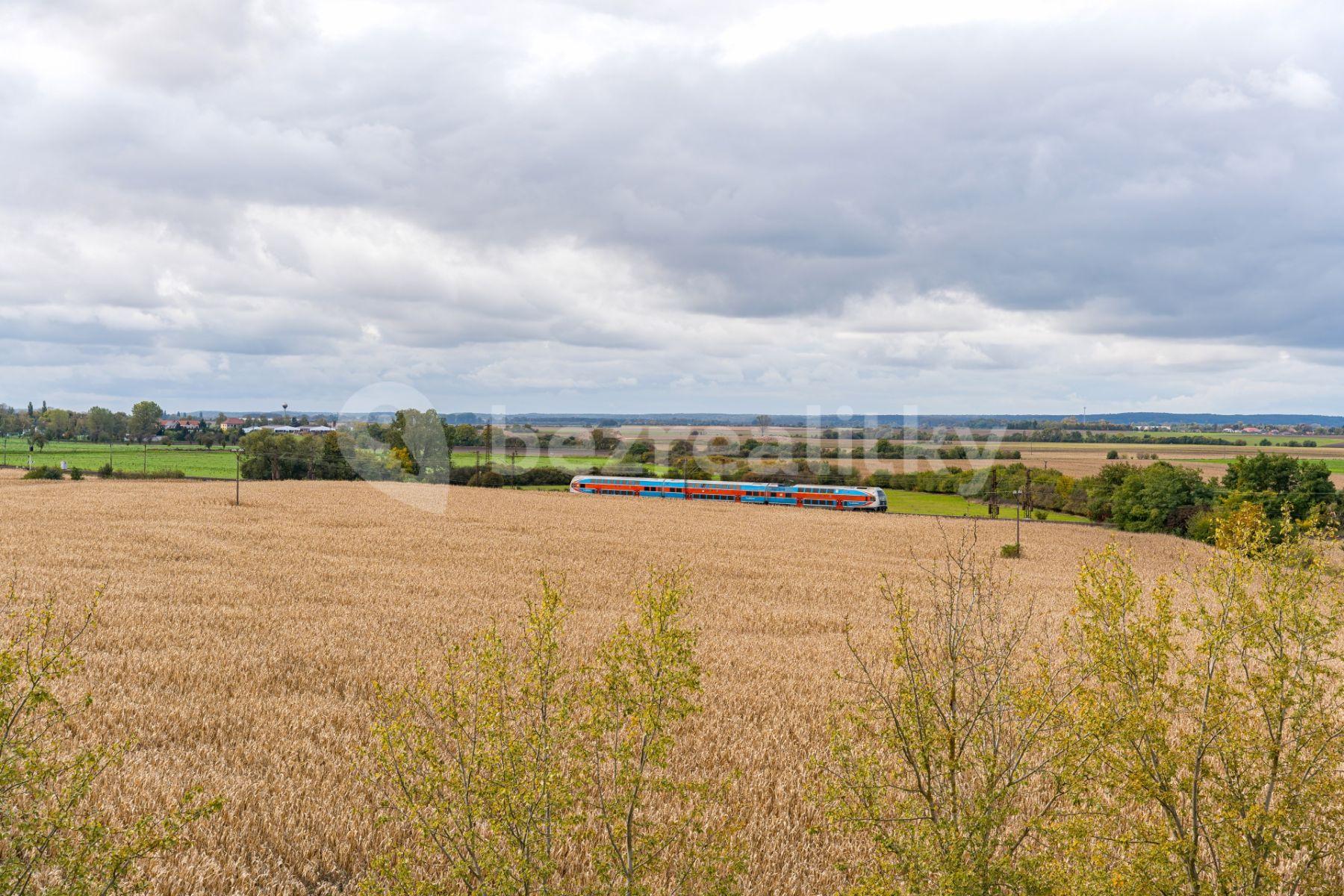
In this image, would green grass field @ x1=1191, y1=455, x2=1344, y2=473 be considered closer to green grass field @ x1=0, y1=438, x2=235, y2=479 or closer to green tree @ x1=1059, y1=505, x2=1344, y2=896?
green tree @ x1=1059, y1=505, x2=1344, y2=896

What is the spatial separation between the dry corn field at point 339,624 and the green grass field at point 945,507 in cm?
2067

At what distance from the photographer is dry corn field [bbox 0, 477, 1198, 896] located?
27.2ft

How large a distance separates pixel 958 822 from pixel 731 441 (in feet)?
409

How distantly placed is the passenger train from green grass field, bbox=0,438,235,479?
3565 cm

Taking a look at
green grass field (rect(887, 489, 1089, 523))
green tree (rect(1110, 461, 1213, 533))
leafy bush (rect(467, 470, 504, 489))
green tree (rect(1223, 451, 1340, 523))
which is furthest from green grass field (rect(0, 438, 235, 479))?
green tree (rect(1223, 451, 1340, 523))

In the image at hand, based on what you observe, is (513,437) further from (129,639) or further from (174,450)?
(129,639)

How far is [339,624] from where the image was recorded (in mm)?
18672

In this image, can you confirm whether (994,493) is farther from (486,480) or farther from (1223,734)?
(1223,734)

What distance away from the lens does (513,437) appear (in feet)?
348

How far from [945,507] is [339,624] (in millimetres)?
68797

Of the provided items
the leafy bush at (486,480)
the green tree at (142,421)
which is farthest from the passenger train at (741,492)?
the green tree at (142,421)

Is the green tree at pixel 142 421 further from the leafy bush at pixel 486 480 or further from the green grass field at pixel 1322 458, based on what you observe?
the green grass field at pixel 1322 458

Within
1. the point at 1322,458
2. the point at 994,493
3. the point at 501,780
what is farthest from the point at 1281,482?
the point at 501,780

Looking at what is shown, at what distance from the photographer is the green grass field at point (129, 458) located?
83.5 meters
